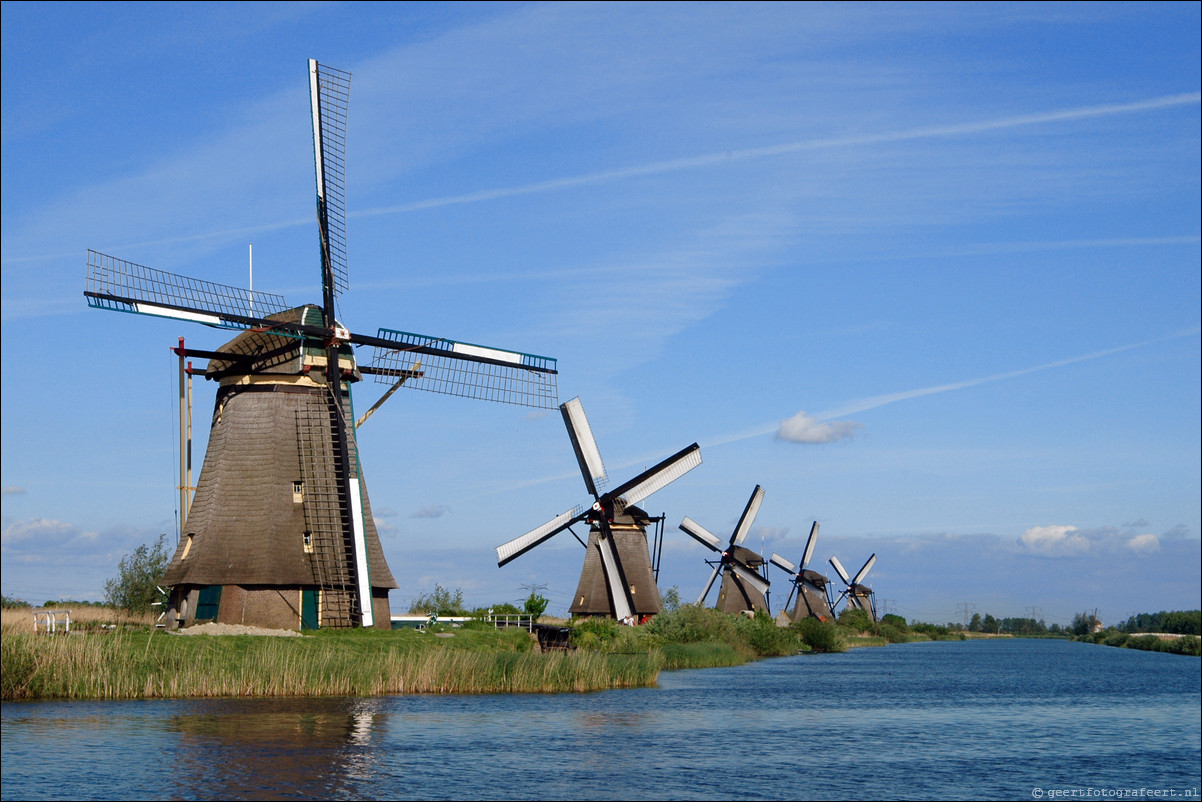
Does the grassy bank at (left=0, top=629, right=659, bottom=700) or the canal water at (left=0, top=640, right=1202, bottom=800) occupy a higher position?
the grassy bank at (left=0, top=629, right=659, bottom=700)

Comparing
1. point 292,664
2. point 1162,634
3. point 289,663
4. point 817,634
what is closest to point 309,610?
point 289,663

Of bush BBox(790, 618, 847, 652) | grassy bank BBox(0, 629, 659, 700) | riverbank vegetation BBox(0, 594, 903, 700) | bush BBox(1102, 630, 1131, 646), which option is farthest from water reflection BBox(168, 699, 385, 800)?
bush BBox(1102, 630, 1131, 646)

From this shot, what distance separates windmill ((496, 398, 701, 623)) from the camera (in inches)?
1891

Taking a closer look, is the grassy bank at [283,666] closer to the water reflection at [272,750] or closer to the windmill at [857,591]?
the water reflection at [272,750]

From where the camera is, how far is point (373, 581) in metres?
32.0

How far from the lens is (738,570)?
73.6 m

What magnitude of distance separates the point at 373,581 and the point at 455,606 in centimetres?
1578

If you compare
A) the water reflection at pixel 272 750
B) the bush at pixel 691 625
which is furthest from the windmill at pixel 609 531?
the water reflection at pixel 272 750

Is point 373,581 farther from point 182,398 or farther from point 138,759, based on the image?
point 138,759

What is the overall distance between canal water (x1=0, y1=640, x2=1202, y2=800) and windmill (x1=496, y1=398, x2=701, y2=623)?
16.1 meters

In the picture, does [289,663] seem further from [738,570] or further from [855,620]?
[855,620]

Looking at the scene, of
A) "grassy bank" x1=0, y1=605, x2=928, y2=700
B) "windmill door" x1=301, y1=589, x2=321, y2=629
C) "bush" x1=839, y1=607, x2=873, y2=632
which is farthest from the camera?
"bush" x1=839, y1=607, x2=873, y2=632

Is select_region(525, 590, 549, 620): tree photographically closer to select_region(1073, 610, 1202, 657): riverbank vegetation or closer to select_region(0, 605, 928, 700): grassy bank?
select_region(0, 605, 928, 700): grassy bank

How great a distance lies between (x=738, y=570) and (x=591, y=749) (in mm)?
54407
